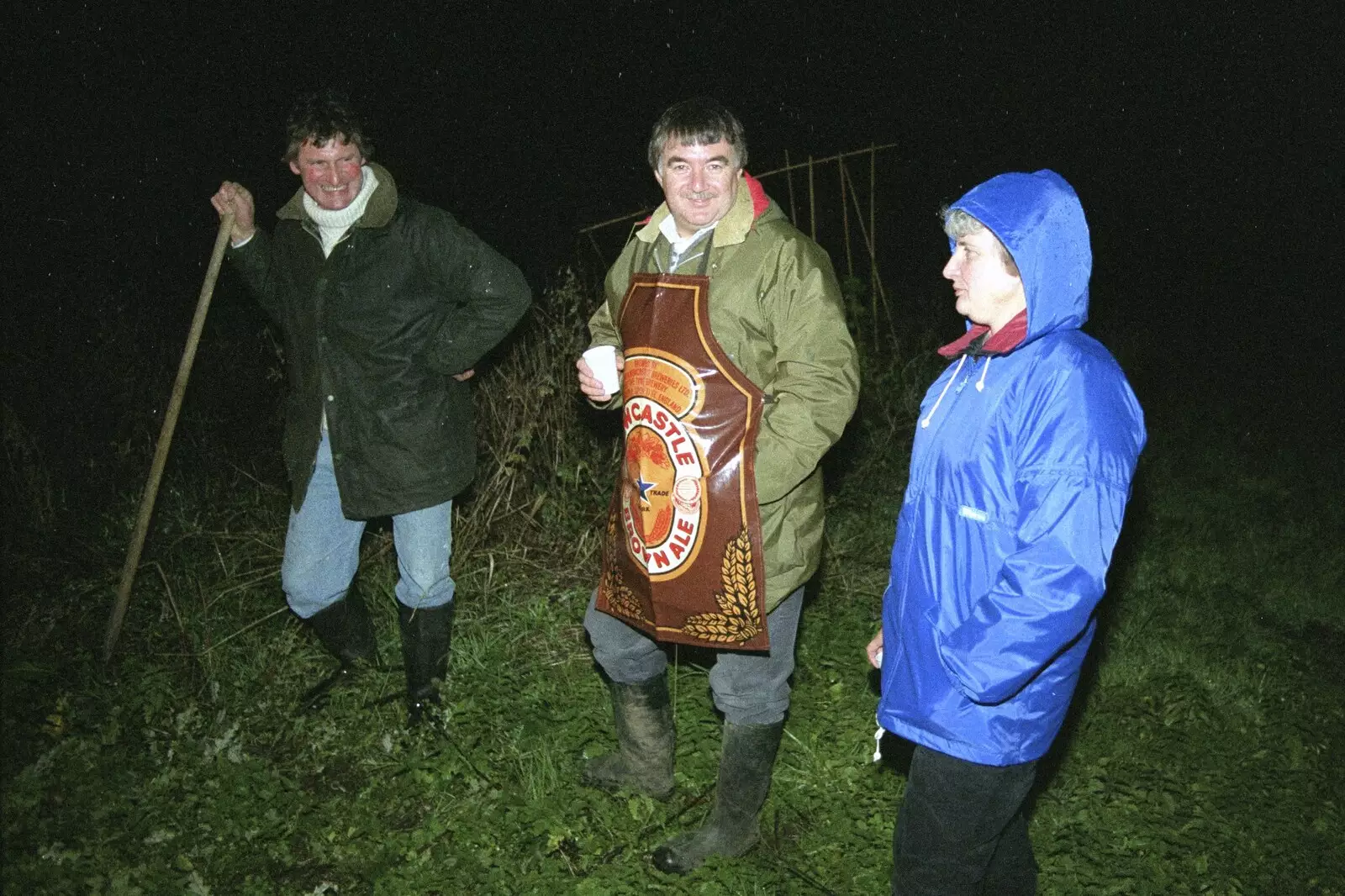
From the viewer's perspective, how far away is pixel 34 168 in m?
7.33

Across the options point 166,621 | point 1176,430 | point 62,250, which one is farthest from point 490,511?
point 1176,430

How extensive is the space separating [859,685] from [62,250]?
5969 millimetres

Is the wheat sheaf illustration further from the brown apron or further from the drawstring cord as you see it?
the drawstring cord

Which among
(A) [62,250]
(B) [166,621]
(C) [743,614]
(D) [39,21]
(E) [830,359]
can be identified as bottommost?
(B) [166,621]

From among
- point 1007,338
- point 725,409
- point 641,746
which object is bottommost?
point 641,746

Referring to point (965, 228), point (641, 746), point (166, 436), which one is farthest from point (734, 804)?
point (166, 436)

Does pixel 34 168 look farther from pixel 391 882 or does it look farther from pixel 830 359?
pixel 830 359

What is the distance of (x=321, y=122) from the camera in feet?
10.6

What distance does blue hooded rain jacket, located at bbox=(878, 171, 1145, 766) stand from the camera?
196 cm

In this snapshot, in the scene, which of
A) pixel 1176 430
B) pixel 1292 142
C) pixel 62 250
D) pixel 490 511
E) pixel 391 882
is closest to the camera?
pixel 391 882

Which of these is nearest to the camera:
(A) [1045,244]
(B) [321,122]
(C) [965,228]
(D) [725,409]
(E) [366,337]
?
(A) [1045,244]

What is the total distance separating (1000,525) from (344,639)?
2787 millimetres

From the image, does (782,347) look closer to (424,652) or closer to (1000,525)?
(1000,525)

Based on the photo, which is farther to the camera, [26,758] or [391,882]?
[26,758]
